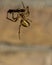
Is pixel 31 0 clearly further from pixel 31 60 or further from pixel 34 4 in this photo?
pixel 31 60

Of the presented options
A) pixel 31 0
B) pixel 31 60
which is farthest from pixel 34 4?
pixel 31 60

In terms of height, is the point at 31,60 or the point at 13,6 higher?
the point at 13,6

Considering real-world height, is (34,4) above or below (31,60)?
above

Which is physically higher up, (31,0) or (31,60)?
(31,0)
